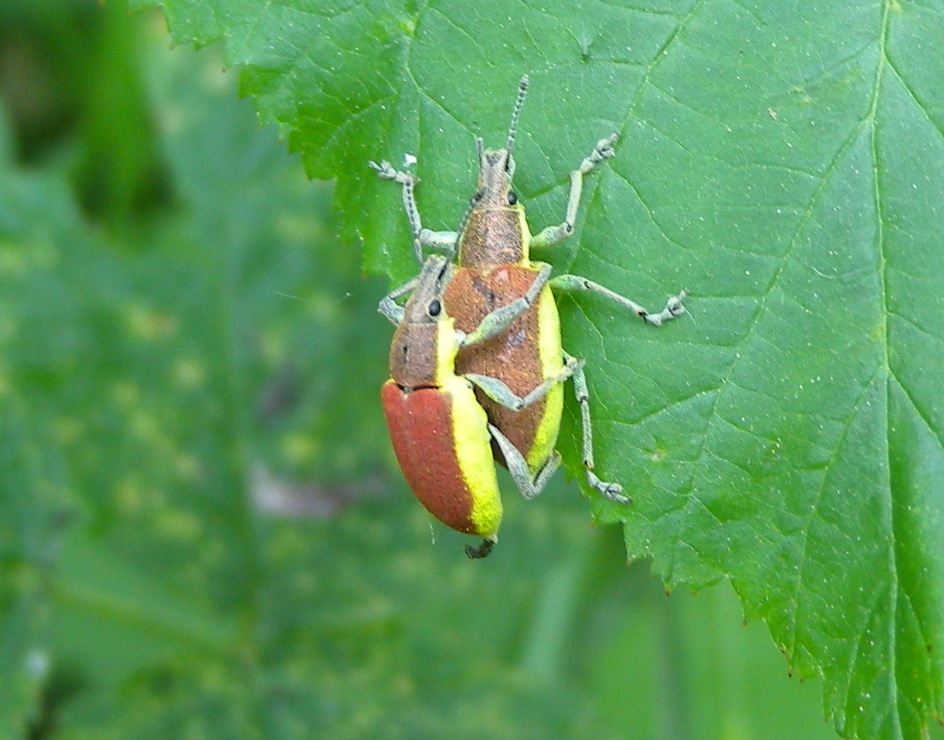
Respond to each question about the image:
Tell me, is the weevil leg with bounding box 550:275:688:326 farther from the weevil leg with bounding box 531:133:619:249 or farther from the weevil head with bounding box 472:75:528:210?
the weevil head with bounding box 472:75:528:210

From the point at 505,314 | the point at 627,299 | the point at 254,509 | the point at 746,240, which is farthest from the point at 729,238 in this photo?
the point at 254,509

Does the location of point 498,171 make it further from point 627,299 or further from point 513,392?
point 513,392

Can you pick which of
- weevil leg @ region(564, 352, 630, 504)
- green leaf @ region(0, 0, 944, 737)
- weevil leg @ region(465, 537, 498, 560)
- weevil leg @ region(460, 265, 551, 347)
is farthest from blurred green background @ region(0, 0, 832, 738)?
weevil leg @ region(564, 352, 630, 504)

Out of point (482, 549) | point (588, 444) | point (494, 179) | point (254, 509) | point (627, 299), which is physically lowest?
point (254, 509)

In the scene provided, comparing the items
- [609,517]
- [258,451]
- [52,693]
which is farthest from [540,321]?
[52,693]

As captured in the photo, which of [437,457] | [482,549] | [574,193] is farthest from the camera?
[482,549]

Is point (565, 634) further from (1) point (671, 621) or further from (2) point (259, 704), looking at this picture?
(2) point (259, 704)
